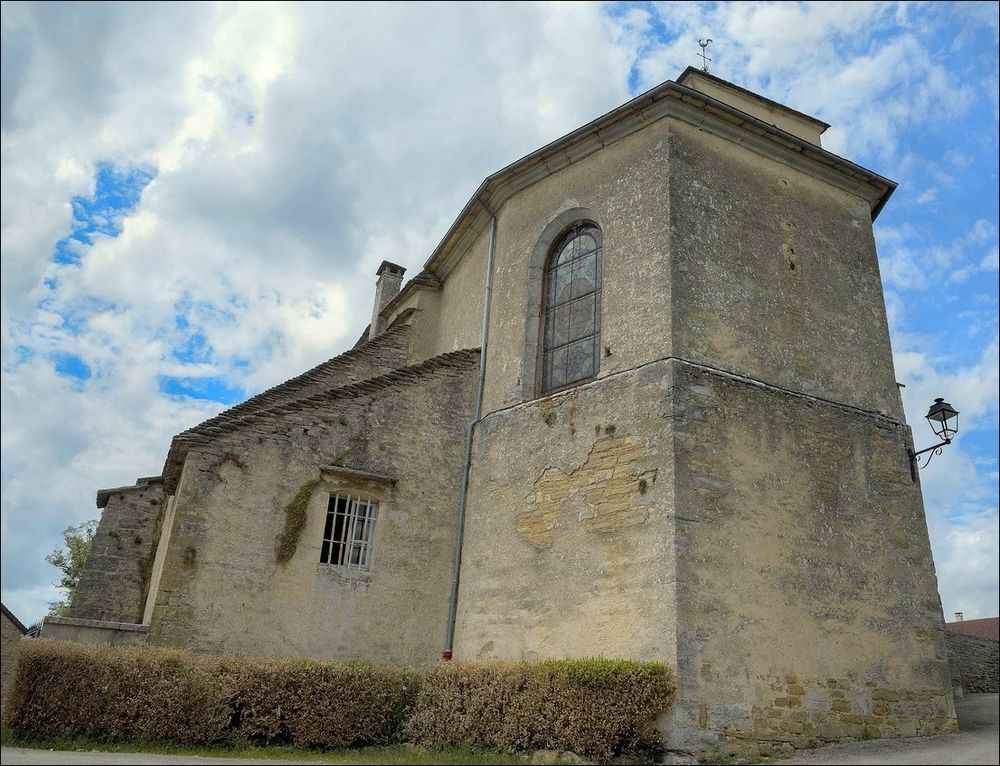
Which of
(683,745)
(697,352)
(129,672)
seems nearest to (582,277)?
(697,352)

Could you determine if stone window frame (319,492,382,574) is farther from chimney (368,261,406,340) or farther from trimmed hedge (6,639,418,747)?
chimney (368,261,406,340)

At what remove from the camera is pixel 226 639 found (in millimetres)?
9789

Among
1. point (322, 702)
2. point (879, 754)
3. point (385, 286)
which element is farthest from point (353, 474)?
point (385, 286)

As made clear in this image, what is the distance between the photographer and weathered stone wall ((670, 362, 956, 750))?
8344 millimetres

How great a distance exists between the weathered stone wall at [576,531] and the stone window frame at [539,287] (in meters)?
0.52

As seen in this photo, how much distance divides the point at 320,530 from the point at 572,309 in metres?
4.86

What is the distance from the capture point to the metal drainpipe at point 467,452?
11.0 metres

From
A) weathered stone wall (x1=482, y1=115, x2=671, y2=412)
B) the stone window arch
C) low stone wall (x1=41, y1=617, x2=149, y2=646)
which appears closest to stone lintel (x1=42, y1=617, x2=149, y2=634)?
low stone wall (x1=41, y1=617, x2=149, y2=646)

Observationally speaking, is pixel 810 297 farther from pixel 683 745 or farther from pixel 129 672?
pixel 129 672

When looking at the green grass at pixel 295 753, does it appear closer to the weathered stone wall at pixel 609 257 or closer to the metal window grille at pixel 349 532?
the metal window grille at pixel 349 532

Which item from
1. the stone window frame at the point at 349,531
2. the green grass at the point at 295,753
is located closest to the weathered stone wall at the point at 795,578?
the green grass at the point at 295,753

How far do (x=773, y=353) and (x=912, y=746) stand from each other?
4.85 metres

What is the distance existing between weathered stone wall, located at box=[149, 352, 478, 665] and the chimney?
28.5ft

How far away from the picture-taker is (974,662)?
15781 millimetres
